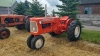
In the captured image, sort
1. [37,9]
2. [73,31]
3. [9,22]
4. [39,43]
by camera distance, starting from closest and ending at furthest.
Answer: [39,43] → [73,31] → [9,22] → [37,9]

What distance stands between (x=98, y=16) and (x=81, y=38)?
16.4 m

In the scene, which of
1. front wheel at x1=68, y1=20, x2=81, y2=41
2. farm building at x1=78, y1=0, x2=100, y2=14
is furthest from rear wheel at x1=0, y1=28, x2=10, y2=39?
farm building at x1=78, y1=0, x2=100, y2=14

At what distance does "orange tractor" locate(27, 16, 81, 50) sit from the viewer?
704 centimetres

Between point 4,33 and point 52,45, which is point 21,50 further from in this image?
point 4,33

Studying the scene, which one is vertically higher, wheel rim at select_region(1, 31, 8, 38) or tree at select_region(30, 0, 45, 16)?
tree at select_region(30, 0, 45, 16)

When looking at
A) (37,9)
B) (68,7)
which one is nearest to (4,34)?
(68,7)

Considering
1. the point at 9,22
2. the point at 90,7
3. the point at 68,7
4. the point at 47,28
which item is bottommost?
the point at 47,28

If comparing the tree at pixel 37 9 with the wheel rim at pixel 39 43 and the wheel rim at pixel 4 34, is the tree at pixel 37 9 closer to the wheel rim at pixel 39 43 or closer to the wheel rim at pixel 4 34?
the wheel rim at pixel 4 34

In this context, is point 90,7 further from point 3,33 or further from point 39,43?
point 39,43

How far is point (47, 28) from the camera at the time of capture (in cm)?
784

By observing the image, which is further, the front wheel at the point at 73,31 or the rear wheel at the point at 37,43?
the front wheel at the point at 73,31

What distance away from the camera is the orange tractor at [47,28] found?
704cm

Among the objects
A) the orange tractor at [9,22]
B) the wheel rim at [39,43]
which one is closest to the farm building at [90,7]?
the orange tractor at [9,22]

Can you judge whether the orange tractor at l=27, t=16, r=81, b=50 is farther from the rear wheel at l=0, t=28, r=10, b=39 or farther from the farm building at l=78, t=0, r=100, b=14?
the farm building at l=78, t=0, r=100, b=14
